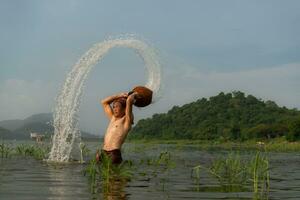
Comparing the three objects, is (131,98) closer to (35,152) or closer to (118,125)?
(118,125)

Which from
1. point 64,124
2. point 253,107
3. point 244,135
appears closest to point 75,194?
point 64,124

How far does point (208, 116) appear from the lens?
132875 mm

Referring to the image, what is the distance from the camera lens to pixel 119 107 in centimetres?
1255

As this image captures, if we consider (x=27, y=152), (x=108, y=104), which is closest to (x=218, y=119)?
(x=27, y=152)

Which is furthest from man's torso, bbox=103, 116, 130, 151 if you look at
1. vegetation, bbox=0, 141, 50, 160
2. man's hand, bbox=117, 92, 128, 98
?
vegetation, bbox=0, 141, 50, 160

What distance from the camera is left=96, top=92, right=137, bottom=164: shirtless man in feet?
39.8

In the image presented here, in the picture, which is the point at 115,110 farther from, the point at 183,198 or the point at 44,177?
the point at 183,198

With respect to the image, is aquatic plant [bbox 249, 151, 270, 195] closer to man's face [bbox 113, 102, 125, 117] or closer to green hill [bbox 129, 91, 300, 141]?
man's face [bbox 113, 102, 125, 117]

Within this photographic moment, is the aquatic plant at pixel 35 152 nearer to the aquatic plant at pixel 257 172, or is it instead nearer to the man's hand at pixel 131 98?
Result: the man's hand at pixel 131 98

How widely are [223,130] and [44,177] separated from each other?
9904 cm

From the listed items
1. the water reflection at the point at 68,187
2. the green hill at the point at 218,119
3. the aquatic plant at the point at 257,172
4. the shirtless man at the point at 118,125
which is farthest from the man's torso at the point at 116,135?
the green hill at the point at 218,119

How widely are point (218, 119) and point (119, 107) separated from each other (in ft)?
379

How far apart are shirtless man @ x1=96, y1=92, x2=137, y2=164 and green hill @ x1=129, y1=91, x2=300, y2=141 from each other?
84.0 metres


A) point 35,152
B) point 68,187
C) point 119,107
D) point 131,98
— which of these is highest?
point 131,98
